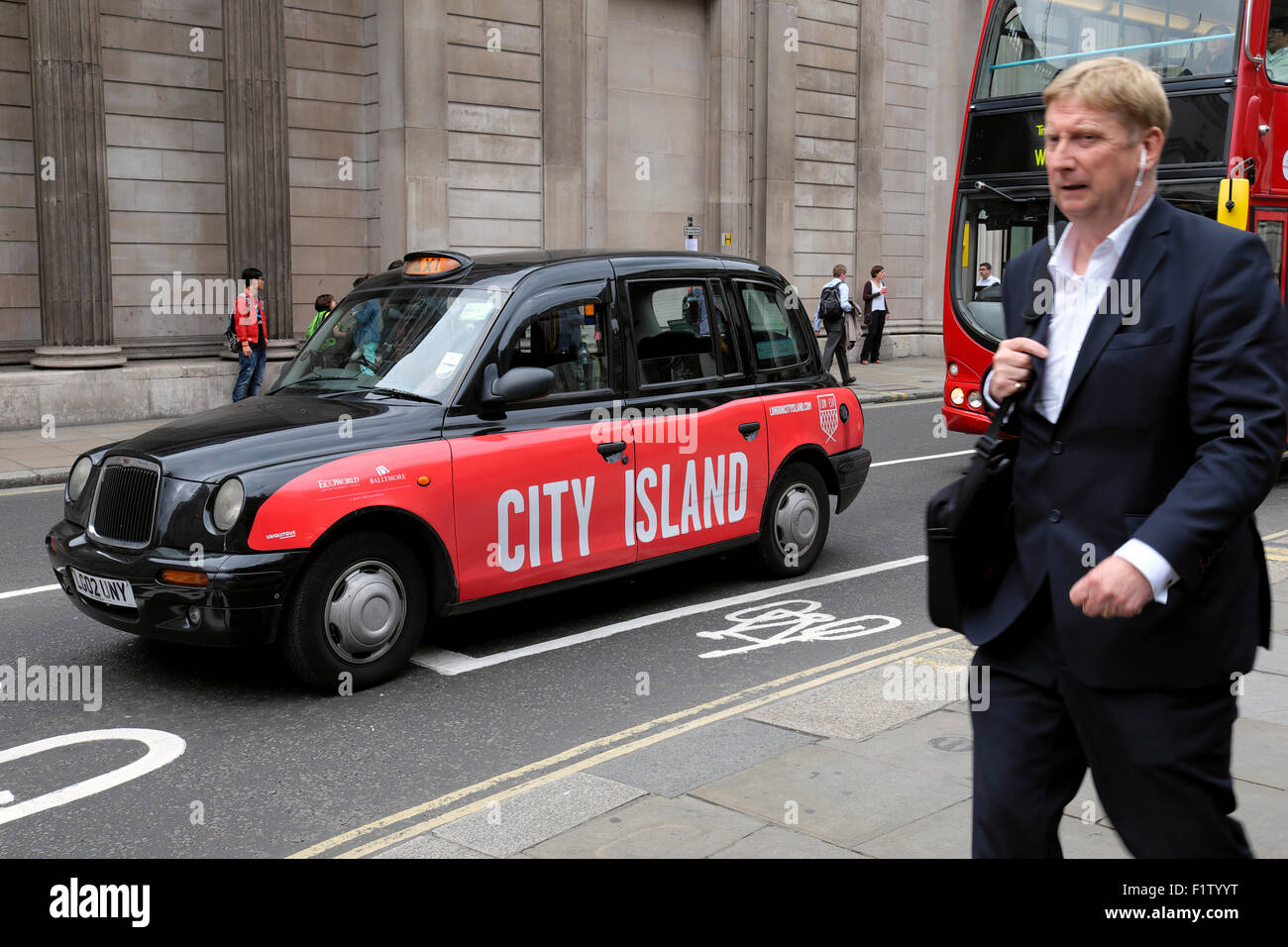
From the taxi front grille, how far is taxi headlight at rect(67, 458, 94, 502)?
0.20 meters

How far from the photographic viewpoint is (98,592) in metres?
5.65

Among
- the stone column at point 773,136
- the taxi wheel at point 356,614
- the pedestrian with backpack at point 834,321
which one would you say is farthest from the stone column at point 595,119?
the taxi wheel at point 356,614

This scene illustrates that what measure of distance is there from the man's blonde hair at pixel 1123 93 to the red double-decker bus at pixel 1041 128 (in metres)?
6.51

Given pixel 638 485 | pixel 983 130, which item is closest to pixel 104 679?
pixel 638 485

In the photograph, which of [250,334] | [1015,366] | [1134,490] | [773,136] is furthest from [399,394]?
[773,136]

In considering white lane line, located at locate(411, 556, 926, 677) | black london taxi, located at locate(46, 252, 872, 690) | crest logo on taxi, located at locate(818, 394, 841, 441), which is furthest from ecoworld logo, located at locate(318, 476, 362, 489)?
crest logo on taxi, located at locate(818, 394, 841, 441)

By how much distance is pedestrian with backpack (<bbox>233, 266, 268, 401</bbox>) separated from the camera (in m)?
16.3

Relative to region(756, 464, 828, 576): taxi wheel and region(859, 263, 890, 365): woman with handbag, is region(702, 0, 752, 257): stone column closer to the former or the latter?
region(859, 263, 890, 365): woman with handbag

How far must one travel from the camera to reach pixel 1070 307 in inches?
103

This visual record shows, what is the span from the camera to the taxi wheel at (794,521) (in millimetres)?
7754

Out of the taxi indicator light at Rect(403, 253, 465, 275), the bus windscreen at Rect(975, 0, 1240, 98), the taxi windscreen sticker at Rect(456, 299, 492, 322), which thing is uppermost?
the bus windscreen at Rect(975, 0, 1240, 98)

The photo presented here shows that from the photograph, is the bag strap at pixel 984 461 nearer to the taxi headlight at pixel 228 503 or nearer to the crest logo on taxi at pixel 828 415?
the taxi headlight at pixel 228 503

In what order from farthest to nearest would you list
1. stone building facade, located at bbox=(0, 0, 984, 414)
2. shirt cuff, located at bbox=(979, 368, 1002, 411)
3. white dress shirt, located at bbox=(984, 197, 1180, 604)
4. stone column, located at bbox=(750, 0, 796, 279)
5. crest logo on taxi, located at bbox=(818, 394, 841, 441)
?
stone column, located at bbox=(750, 0, 796, 279)
stone building facade, located at bbox=(0, 0, 984, 414)
crest logo on taxi, located at bbox=(818, 394, 841, 441)
shirt cuff, located at bbox=(979, 368, 1002, 411)
white dress shirt, located at bbox=(984, 197, 1180, 604)
